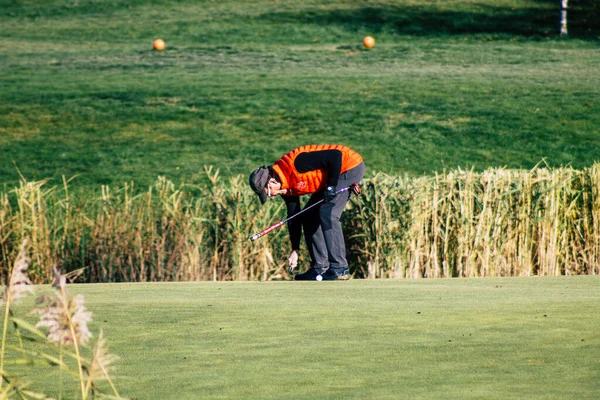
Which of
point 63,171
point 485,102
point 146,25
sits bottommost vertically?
point 63,171

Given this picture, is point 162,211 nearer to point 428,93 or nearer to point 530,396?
point 530,396

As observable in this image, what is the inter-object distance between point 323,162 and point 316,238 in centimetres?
83

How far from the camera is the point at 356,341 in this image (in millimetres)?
4855

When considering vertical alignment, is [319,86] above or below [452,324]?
above

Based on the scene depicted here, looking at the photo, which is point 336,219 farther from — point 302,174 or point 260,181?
point 260,181

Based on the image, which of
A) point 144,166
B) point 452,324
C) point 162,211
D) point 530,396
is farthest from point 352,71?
point 530,396

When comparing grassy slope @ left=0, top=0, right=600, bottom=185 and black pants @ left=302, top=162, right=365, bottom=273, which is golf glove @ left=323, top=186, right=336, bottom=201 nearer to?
black pants @ left=302, top=162, right=365, bottom=273

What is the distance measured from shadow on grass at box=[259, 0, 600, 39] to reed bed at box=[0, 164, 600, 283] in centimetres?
2358

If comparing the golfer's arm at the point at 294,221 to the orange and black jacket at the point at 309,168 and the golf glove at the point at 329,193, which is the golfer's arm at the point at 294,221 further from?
the golf glove at the point at 329,193

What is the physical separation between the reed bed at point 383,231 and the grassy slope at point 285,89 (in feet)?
25.6

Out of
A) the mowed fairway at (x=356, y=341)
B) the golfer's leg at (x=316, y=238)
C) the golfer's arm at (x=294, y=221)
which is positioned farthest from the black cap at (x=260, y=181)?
the mowed fairway at (x=356, y=341)

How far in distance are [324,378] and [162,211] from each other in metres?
6.63

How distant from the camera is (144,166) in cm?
1995

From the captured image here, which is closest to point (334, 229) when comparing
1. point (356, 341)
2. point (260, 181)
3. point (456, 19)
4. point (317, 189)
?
point (317, 189)
